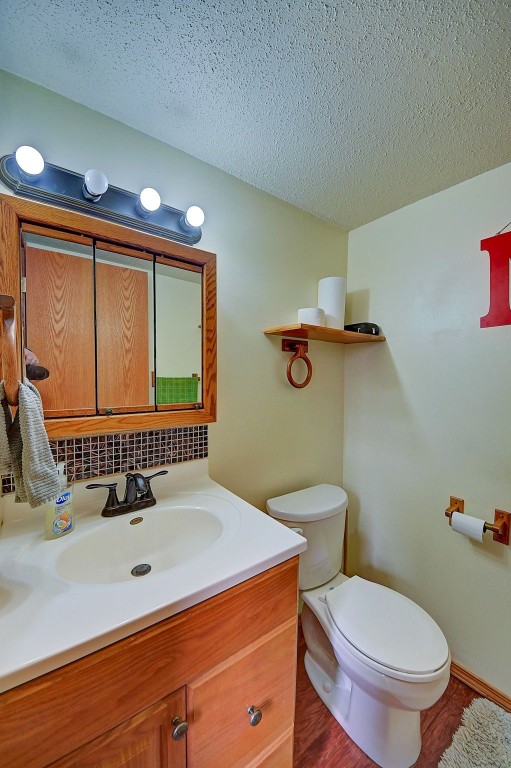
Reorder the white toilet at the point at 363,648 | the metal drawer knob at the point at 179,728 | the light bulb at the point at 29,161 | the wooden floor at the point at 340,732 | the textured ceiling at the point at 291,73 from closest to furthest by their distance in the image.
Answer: the metal drawer knob at the point at 179,728 → the textured ceiling at the point at 291,73 → the light bulb at the point at 29,161 → the white toilet at the point at 363,648 → the wooden floor at the point at 340,732

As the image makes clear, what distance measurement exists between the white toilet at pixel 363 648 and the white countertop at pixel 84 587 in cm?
52

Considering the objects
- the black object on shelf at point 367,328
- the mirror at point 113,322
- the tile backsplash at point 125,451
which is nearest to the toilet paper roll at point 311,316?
the black object on shelf at point 367,328

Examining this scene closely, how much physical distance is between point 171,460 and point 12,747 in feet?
2.40

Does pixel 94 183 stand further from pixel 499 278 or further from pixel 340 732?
pixel 340 732

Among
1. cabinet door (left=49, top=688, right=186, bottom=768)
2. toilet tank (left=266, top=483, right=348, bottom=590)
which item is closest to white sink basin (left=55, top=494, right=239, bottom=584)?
cabinet door (left=49, top=688, right=186, bottom=768)

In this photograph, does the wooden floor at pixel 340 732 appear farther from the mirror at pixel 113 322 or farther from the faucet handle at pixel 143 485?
the mirror at pixel 113 322

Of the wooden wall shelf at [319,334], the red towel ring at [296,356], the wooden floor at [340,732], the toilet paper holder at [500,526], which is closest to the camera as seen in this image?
the wooden floor at [340,732]

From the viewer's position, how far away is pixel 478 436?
1255 mm

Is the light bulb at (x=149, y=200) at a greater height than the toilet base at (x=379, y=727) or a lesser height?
greater

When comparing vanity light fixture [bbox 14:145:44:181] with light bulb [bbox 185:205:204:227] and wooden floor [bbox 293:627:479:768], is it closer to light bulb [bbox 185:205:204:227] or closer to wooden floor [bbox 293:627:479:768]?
light bulb [bbox 185:205:204:227]

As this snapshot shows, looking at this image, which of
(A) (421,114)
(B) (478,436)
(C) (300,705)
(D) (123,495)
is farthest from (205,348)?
(C) (300,705)

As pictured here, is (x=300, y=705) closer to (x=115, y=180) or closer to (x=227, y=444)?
(x=227, y=444)

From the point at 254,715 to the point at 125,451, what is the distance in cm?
81

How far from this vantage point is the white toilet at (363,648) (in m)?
0.91
